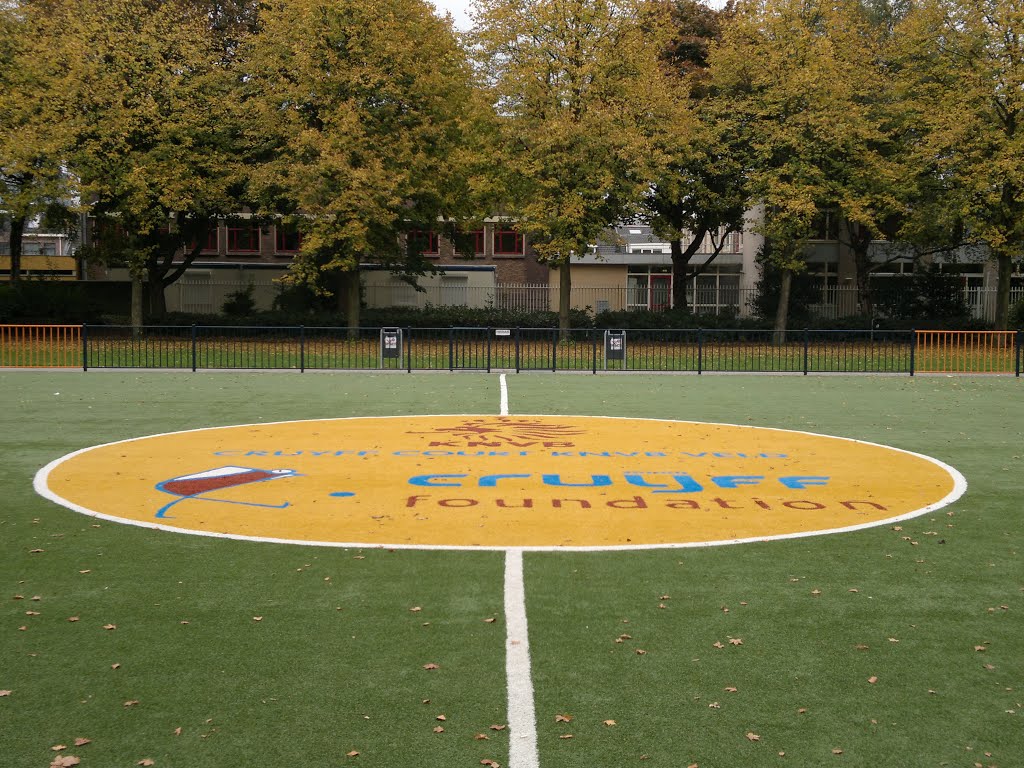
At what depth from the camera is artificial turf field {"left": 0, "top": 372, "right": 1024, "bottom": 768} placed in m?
4.58

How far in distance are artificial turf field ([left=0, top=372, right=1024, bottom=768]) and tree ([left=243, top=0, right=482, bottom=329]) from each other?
2865 centimetres

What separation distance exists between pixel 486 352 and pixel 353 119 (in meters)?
12.2

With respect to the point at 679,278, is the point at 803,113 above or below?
above

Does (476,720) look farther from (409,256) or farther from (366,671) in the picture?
(409,256)

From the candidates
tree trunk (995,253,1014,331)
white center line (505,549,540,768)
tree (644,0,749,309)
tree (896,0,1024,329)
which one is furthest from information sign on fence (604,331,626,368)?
white center line (505,549,540,768)

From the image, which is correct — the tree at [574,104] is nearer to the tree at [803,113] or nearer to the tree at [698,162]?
the tree at [698,162]

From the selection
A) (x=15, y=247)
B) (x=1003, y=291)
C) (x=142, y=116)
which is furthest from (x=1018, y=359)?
(x=15, y=247)

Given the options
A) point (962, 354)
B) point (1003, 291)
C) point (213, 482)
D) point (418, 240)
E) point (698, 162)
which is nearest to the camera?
point (213, 482)

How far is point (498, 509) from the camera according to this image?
9.61m

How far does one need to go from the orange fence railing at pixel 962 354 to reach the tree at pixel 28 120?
104 feet

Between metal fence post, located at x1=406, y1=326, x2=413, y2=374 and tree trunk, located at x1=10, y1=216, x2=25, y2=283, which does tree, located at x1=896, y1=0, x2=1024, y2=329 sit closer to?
metal fence post, located at x1=406, y1=326, x2=413, y2=374

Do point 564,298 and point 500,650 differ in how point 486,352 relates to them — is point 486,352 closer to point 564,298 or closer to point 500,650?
point 564,298

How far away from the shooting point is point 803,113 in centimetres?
3944

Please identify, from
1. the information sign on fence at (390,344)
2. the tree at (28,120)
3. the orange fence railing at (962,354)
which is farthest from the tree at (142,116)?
the orange fence railing at (962,354)
